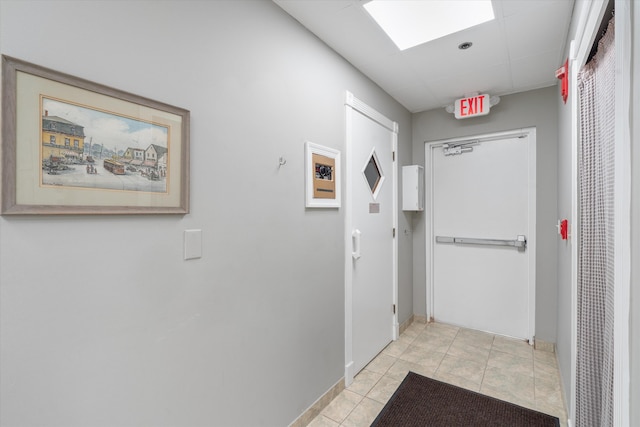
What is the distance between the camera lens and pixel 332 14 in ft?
6.03

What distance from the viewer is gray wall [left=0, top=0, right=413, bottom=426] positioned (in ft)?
3.05

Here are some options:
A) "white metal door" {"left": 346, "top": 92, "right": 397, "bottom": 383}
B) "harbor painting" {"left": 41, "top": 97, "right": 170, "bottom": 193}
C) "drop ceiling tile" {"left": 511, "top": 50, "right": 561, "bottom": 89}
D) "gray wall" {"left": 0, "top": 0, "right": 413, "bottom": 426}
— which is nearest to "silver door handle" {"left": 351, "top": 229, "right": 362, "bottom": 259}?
"white metal door" {"left": 346, "top": 92, "right": 397, "bottom": 383}

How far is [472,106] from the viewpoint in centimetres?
305

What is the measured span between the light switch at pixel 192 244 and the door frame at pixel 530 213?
9.50 feet

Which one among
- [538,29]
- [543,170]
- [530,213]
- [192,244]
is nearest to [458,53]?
[538,29]

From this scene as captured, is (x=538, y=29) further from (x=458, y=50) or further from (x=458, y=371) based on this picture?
(x=458, y=371)

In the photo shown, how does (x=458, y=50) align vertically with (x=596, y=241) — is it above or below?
above

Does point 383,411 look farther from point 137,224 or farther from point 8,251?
point 8,251

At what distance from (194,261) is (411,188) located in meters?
2.58

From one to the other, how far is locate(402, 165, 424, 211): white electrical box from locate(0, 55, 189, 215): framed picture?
2.56 m

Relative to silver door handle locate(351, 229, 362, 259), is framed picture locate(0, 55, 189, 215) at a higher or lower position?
higher

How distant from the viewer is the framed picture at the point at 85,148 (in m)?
0.88

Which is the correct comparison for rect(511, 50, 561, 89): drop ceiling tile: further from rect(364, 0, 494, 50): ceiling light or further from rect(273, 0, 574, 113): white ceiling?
rect(364, 0, 494, 50): ceiling light

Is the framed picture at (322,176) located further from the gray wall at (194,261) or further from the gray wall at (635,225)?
the gray wall at (635,225)
